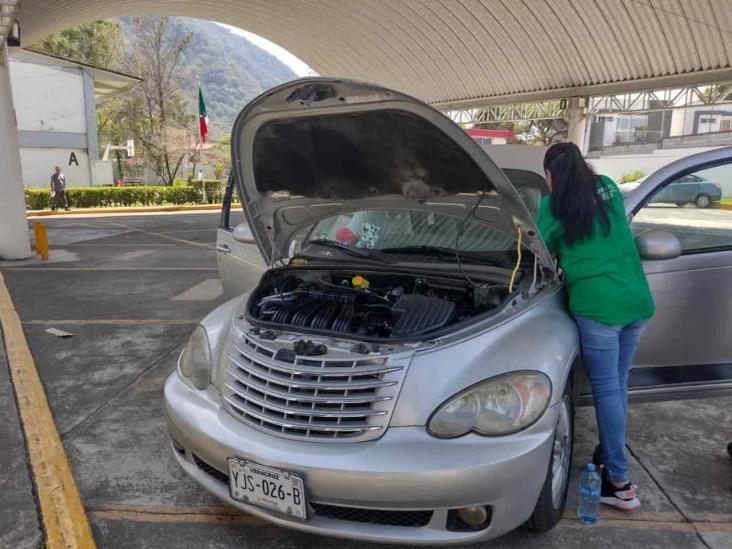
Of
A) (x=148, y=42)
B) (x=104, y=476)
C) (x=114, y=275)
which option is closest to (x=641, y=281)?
(x=104, y=476)

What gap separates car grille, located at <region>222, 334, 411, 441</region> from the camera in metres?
2.29

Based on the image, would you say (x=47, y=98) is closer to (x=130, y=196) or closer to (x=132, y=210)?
(x=130, y=196)

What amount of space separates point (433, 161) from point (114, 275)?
726 centimetres

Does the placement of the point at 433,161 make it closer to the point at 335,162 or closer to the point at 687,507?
the point at 335,162

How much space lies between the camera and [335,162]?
3307 mm

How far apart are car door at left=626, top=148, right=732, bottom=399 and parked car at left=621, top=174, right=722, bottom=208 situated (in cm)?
4

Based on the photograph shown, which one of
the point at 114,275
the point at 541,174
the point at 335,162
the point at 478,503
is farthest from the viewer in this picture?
the point at 114,275

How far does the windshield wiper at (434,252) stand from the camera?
3209 mm

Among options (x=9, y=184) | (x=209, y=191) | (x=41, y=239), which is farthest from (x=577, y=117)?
(x=209, y=191)

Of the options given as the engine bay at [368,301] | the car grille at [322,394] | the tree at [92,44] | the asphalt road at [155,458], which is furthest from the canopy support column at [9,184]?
the tree at [92,44]

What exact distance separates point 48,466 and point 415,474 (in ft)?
7.18

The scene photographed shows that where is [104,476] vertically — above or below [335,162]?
below

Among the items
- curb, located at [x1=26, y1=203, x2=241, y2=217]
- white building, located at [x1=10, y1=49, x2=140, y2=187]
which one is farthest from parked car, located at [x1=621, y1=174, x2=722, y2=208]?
white building, located at [x1=10, y1=49, x2=140, y2=187]

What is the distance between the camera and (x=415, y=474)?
2104mm
